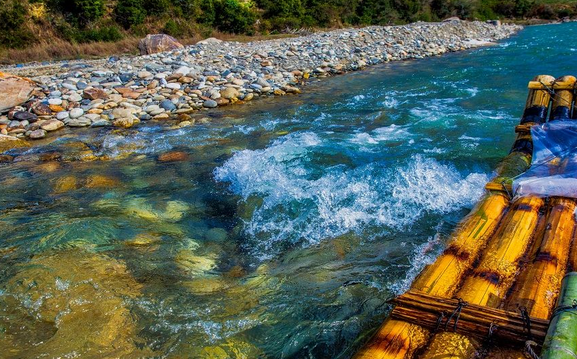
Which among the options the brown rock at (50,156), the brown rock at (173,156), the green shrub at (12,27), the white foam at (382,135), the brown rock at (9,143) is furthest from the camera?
the green shrub at (12,27)

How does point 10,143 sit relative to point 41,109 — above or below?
below

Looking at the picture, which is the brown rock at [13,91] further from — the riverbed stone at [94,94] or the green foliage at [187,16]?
the green foliage at [187,16]

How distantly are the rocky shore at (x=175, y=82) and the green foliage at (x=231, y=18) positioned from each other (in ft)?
31.6

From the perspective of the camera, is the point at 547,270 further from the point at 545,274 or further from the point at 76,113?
the point at 76,113

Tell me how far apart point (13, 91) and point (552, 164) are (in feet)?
35.2

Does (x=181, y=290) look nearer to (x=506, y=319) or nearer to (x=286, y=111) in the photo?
(x=506, y=319)

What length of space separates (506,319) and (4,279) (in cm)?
373

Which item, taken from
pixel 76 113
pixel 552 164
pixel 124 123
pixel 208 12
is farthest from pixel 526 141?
pixel 208 12

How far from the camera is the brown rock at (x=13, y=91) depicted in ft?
29.9

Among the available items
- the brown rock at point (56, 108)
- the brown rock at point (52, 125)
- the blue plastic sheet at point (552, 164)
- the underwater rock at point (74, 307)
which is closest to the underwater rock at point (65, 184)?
the underwater rock at point (74, 307)

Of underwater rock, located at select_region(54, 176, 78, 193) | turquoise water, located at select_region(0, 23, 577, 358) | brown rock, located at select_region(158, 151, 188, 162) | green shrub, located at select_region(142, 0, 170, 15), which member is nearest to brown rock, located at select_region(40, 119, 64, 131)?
turquoise water, located at select_region(0, 23, 577, 358)

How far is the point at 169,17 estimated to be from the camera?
25156mm

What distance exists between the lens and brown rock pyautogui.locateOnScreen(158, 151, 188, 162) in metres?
6.85

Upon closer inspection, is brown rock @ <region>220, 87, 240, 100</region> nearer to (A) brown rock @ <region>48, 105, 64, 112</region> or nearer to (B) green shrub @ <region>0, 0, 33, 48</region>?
(A) brown rock @ <region>48, 105, 64, 112</region>
